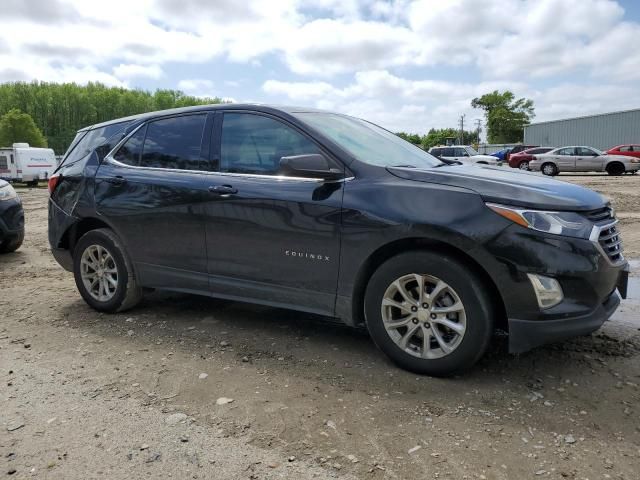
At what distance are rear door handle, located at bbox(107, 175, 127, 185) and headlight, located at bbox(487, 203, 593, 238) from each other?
307 cm

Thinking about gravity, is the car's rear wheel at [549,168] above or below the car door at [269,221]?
above

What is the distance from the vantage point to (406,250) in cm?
338

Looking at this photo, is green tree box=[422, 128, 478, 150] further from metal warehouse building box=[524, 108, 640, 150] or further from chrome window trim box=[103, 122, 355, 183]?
chrome window trim box=[103, 122, 355, 183]

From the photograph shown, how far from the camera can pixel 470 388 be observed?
3.20 metres

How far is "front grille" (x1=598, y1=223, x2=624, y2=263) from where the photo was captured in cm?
312

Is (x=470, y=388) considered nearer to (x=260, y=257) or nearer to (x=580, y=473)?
(x=580, y=473)

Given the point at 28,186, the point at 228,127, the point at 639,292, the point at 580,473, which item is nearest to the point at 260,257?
the point at 228,127

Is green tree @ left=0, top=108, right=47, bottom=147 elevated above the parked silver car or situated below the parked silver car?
above

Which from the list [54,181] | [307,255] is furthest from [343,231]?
[54,181]

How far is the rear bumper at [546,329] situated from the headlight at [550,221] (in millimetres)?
471

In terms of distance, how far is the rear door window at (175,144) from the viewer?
4.30 meters

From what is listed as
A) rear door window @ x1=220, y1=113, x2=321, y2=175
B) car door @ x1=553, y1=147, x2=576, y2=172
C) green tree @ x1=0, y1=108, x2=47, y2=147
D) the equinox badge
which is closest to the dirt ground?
the equinox badge

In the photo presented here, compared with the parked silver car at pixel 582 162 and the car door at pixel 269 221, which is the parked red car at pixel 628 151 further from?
the car door at pixel 269 221

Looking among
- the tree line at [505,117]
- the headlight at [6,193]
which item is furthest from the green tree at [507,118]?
the headlight at [6,193]
